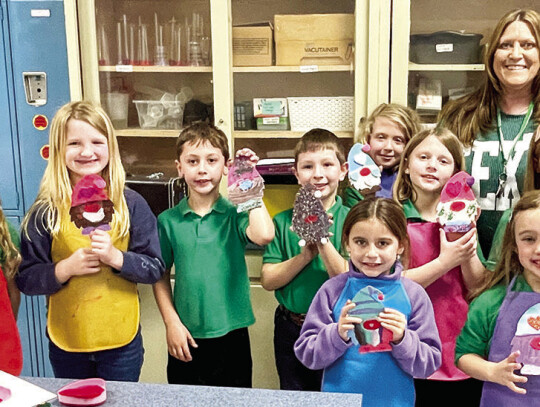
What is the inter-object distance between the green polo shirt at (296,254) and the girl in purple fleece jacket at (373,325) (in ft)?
0.96

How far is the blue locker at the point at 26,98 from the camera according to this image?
8.61ft

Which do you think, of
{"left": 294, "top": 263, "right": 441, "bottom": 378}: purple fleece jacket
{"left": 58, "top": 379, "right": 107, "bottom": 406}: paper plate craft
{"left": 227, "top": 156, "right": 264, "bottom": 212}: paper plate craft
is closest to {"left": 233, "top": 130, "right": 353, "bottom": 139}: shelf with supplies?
{"left": 227, "top": 156, "right": 264, "bottom": 212}: paper plate craft

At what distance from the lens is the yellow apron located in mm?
1759

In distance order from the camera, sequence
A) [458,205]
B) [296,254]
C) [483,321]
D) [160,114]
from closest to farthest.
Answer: [483,321]
[458,205]
[296,254]
[160,114]

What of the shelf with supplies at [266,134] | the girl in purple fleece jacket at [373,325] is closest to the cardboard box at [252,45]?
the shelf with supplies at [266,134]

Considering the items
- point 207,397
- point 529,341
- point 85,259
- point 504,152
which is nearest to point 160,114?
point 85,259

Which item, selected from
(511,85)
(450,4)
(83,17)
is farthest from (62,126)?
(450,4)

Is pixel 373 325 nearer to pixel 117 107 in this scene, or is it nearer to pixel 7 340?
pixel 7 340

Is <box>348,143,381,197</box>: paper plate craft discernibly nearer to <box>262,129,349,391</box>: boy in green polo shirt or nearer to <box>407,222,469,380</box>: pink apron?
<box>262,129,349,391</box>: boy in green polo shirt

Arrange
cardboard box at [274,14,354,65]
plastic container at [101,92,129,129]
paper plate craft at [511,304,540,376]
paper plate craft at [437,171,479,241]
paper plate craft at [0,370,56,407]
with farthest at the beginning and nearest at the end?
plastic container at [101,92,129,129] < cardboard box at [274,14,354,65] < paper plate craft at [437,171,479,241] < paper plate craft at [511,304,540,376] < paper plate craft at [0,370,56,407]

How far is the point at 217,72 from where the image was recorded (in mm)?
2531

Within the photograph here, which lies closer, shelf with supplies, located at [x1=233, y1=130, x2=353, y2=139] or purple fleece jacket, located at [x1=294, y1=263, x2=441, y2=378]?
purple fleece jacket, located at [x1=294, y1=263, x2=441, y2=378]

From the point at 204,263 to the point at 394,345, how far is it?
0.70 metres

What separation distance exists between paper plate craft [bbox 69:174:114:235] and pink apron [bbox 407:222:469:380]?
88 cm
